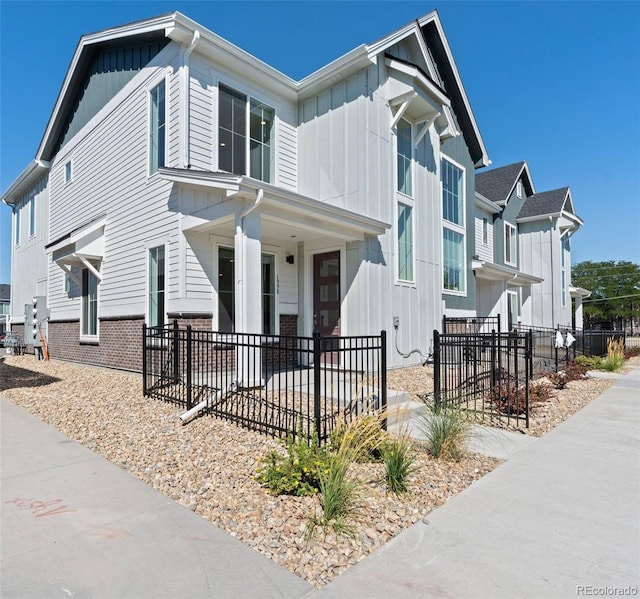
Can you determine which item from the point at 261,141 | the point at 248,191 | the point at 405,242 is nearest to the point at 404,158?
the point at 405,242

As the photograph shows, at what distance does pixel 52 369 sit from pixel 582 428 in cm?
1231

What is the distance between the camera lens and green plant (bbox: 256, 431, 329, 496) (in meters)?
3.37

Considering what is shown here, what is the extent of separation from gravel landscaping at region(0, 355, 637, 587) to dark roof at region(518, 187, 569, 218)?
17.8 meters

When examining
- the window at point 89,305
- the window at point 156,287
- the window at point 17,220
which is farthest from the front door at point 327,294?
the window at point 17,220

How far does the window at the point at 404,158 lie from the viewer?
35.3ft

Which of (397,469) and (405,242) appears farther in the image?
(405,242)

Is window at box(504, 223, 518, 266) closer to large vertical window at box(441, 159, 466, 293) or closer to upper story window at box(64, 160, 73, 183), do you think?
large vertical window at box(441, 159, 466, 293)

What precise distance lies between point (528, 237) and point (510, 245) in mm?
2316

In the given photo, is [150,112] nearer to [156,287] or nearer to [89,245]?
[89,245]

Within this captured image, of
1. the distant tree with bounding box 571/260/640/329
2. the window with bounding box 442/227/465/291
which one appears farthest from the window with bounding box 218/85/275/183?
the distant tree with bounding box 571/260/640/329

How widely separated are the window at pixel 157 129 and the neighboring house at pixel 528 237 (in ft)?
46.1

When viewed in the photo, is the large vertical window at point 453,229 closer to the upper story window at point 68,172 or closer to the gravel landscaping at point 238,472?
the gravel landscaping at point 238,472

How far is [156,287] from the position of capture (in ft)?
28.8

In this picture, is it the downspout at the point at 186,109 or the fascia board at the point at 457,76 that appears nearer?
the downspout at the point at 186,109
